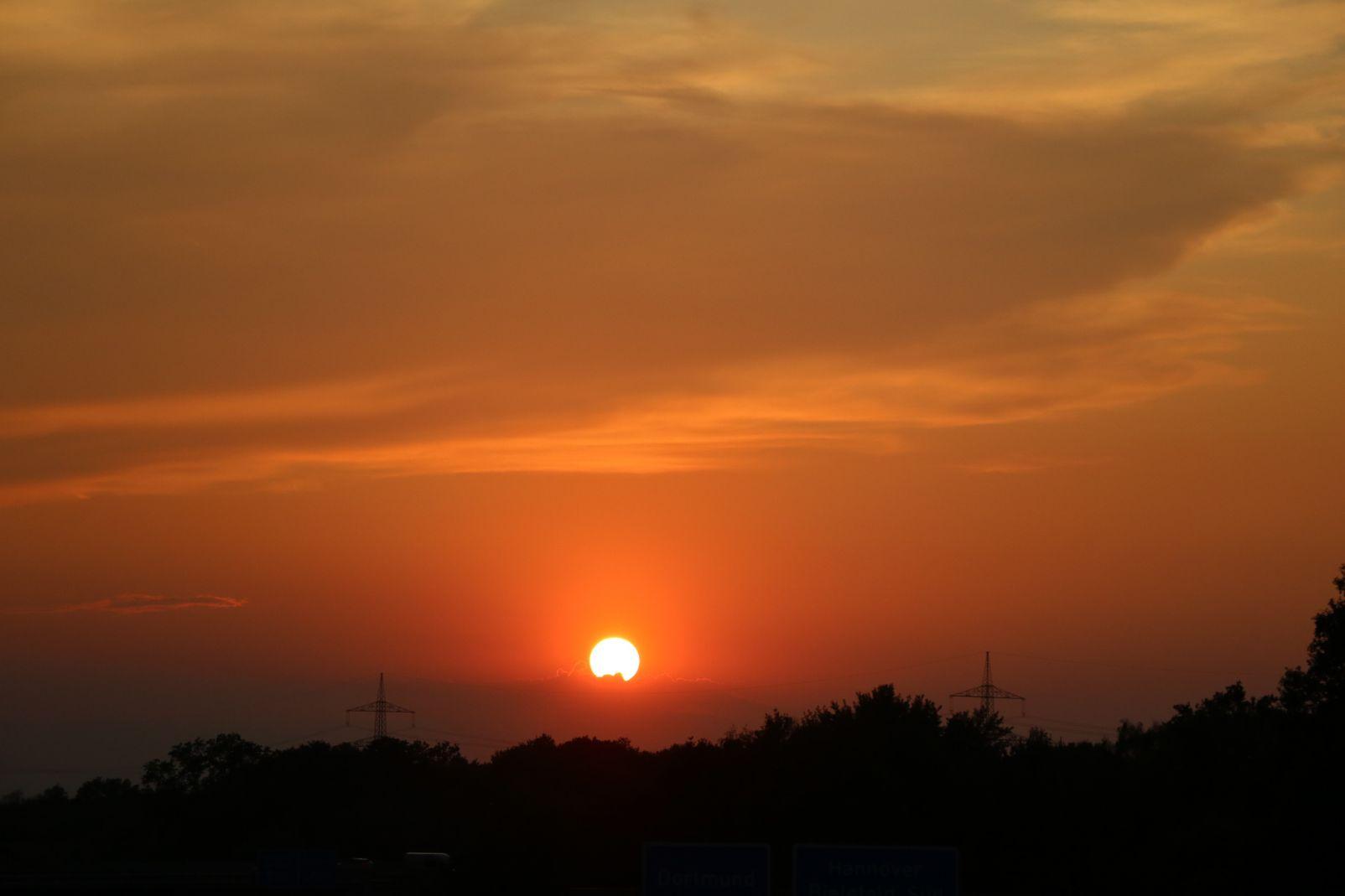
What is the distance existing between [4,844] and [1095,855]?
436 ft

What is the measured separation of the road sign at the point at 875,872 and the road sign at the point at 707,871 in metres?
1.03

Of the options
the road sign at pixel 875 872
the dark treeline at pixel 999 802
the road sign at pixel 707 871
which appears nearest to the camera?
the road sign at pixel 875 872

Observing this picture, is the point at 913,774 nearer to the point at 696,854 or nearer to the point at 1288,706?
the point at 1288,706

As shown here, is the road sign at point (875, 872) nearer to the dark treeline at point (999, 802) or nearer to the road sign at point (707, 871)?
the road sign at point (707, 871)

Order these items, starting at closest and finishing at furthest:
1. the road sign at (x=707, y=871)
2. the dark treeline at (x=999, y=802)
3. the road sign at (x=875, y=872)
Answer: the road sign at (x=875, y=872) < the road sign at (x=707, y=871) < the dark treeline at (x=999, y=802)

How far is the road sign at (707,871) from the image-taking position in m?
38.2

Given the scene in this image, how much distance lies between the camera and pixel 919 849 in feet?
123

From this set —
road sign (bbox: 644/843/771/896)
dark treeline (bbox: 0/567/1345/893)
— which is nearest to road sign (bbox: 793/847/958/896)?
road sign (bbox: 644/843/771/896)

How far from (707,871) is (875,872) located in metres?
4.02

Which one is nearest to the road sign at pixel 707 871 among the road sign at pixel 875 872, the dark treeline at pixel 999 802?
the road sign at pixel 875 872

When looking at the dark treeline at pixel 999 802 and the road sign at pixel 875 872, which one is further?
the dark treeline at pixel 999 802

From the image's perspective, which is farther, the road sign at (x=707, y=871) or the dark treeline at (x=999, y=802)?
the dark treeline at (x=999, y=802)

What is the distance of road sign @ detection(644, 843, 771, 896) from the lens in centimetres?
3816

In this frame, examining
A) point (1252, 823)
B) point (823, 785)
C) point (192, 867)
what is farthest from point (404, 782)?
point (1252, 823)
